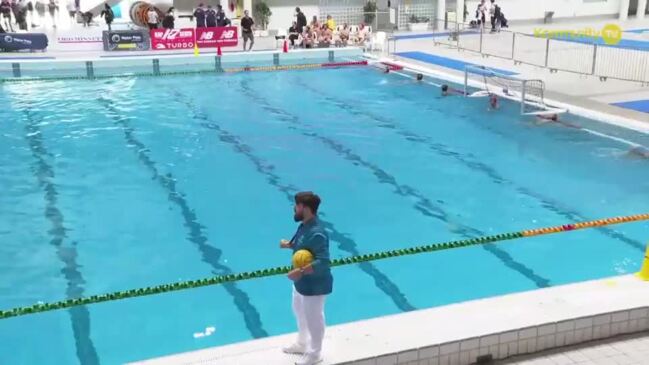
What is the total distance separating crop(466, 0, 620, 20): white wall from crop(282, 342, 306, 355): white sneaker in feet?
91.0

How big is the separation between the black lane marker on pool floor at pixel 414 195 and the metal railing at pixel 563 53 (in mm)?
6716

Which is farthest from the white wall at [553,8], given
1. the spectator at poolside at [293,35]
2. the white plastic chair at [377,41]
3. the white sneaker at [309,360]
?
the white sneaker at [309,360]

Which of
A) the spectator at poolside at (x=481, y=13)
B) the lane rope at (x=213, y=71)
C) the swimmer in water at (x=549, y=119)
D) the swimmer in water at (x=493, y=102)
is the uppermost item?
the spectator at poolside at (x=481, y=13)

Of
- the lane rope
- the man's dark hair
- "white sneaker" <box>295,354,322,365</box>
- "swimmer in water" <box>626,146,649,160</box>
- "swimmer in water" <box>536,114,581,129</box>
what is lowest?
"swimmer in water" <box>626,146,649,160</box>

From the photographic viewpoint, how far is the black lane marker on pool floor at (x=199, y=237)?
18.8 ft

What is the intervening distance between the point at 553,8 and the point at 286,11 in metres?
12.4

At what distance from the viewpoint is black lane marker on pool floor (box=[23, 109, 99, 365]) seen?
5.36 meters

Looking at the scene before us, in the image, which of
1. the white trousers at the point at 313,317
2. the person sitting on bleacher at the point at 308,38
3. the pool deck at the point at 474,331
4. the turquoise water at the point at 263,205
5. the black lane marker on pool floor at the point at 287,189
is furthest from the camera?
the person sitting on bleacher at the point at 308,38

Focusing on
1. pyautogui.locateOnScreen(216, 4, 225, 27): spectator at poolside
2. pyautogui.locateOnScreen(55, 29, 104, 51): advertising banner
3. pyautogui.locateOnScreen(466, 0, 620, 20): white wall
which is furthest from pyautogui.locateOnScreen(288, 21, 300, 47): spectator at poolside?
pyautogui.locateOnScreen(466, 0, 620, 20): white wall

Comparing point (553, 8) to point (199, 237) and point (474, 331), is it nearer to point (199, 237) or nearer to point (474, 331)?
point (199, 237)

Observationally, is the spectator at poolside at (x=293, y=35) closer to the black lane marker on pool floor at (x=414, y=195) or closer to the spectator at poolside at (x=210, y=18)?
the spectator at poolside at (x=210, y=18)

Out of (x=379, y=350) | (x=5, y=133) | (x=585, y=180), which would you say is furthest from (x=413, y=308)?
(x=5, y=133)

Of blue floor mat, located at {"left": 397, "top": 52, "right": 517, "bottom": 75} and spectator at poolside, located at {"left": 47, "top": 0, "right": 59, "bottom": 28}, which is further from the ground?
spectator at poolside, located at {"left": 47, "top": 0, "right": 59, "bottom": 28}

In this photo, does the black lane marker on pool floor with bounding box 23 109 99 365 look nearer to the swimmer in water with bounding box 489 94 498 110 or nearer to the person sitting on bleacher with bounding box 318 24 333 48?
the swimmer in water with bounding box 489 94 498 110
